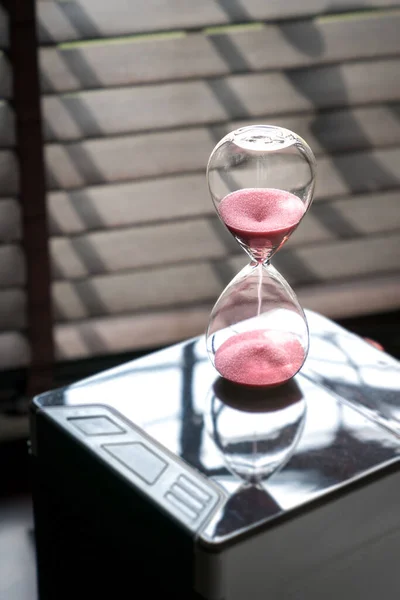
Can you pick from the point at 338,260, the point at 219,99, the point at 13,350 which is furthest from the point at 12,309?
the point at 338,260

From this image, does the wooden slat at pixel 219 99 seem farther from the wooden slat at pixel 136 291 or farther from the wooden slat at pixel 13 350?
the wooden slat at pixel 13 350

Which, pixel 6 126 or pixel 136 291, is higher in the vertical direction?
pixel 6 126

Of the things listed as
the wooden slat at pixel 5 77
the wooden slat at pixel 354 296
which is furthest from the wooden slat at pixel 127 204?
the wooden slat at pixel 354 296

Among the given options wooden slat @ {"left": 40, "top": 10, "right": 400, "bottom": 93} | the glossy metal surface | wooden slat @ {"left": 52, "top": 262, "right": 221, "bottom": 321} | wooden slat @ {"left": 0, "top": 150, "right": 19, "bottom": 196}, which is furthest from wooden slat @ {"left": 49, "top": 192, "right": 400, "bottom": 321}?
the glossy metal surface

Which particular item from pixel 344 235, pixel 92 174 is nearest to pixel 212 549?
pixel 92 174

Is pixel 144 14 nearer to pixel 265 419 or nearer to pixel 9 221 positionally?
pixel 9 221

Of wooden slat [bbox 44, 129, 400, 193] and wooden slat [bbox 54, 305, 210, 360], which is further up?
wooden slat [bbox 44, 129, 400, 193]

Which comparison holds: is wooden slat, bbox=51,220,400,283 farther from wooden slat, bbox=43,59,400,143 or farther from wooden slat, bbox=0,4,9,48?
wooden slat, bbox=0,4,9,48
